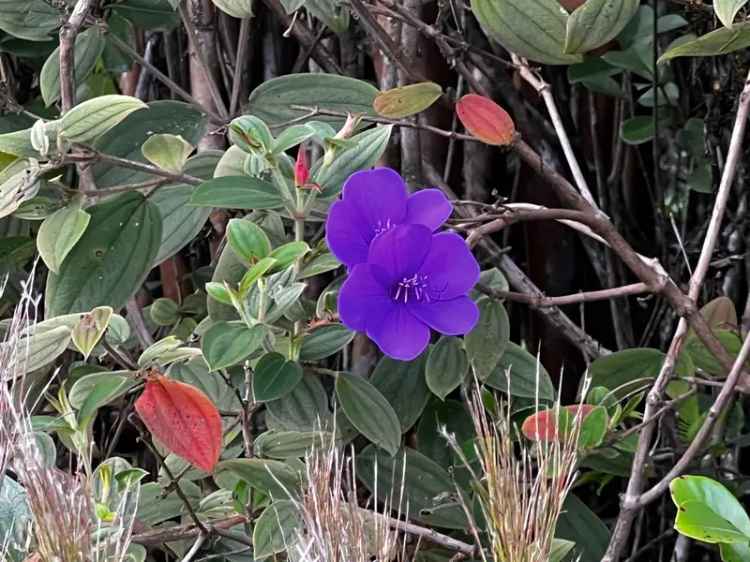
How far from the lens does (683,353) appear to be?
85 cm

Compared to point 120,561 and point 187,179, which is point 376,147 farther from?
point 120,561

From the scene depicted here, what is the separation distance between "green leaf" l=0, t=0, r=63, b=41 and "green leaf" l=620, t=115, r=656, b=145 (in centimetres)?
56

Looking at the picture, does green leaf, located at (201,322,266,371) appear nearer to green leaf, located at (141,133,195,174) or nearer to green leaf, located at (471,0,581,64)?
green leaf, located at (141,133,195,174)

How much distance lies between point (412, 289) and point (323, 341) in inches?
4.4

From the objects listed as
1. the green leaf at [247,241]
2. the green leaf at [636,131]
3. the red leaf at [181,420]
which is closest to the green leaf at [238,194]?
the green leaf at [247,241]

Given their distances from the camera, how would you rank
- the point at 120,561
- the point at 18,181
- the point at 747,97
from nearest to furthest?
the point at 120,561 → the point at 18,181 → the point at 747,97

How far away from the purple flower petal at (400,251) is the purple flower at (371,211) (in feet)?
0.05

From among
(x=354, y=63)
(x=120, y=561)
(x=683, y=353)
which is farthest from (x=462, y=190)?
(x=120, y=561)

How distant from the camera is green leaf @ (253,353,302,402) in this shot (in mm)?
703

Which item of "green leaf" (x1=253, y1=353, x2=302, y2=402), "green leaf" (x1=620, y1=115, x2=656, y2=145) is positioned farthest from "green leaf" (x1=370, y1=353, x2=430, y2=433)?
"green leaf" (x1=620, y1=115, x2=656, y2=145)

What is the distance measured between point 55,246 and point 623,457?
47cm

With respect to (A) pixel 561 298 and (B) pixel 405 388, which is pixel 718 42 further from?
(B) pixel 405 388

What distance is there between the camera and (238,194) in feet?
2.24

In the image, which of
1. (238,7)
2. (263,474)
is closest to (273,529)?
(263,474)
